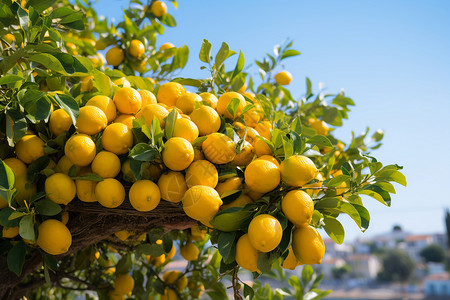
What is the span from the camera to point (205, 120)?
2.48 ft

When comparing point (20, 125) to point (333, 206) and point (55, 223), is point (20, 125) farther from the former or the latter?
point (333, 206)

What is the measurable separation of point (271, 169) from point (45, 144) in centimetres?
45

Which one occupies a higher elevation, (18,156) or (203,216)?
(18,156)

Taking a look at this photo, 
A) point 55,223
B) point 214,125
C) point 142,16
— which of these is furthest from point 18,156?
point 142,16

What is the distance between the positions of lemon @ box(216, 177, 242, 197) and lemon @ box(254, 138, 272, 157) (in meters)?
0.08

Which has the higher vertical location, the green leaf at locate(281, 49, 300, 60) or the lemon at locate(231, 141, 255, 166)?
the green leaf at locate(281, 49, 300, 60)

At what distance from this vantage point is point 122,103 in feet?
2.59

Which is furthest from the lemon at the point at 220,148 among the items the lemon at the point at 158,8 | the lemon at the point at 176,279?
the lemon at the point at 158,8

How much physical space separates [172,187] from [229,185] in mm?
104

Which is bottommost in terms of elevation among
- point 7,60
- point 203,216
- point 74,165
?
point 203,216

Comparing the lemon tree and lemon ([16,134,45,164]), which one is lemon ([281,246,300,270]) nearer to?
the lemon tree

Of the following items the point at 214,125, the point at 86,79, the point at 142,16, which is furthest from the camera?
the point at 142,16

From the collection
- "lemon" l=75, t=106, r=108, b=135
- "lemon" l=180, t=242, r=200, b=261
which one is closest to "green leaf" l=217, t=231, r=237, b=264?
"lemon" l=75, t=106, r=108, b=135

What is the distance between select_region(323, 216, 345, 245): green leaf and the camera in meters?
0.73
